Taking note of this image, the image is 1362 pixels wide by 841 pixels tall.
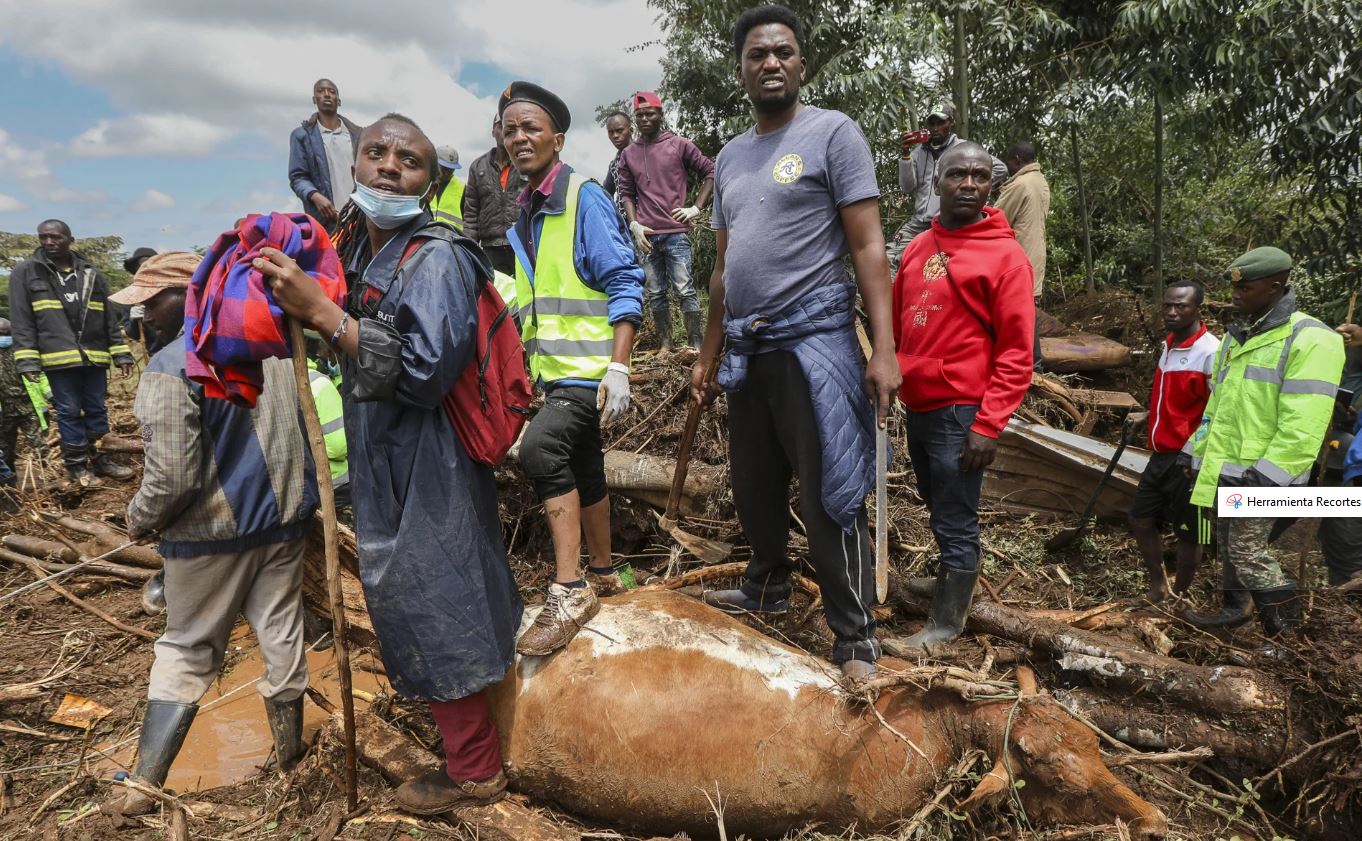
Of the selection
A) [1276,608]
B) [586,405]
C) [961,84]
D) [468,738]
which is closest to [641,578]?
[586,405]

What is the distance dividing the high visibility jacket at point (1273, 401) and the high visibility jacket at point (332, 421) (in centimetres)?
386

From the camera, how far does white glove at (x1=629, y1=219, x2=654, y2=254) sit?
5.86 m

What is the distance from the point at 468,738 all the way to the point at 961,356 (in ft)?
6.97

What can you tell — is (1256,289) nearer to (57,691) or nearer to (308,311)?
(308,311)

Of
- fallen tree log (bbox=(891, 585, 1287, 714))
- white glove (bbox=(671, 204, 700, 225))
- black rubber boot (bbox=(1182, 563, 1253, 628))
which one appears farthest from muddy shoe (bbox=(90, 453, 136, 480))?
black rubber boot (bbox=(1182, 563, 1253, 628))

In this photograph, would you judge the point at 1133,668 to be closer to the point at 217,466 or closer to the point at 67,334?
the point at 217,466

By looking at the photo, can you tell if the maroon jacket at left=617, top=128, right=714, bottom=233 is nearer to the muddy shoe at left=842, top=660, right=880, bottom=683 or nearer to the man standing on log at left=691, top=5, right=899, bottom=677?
the man standing on log at left=691, top=5, right=899, bottom=677

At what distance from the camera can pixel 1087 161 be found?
11.7 metres

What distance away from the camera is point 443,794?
2.30m

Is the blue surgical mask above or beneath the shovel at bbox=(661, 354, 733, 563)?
above

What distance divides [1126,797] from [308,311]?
2.53 metres

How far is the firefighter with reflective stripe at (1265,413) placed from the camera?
3055 mm

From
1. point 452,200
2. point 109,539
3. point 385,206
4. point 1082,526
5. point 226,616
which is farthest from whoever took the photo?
point 452,200

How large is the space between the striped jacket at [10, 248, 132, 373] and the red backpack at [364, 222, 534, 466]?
238 inches
